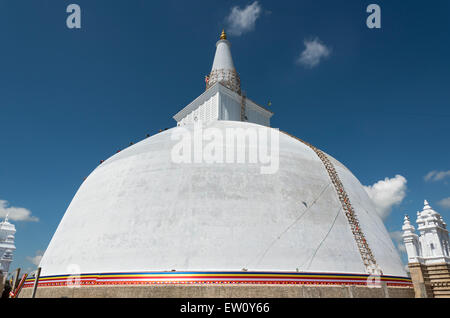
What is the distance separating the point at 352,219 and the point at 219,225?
6164mm

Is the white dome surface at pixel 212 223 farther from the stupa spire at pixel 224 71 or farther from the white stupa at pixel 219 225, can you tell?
the stupa spire at pixel 224 71

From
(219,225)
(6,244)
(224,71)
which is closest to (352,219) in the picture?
(219,225)

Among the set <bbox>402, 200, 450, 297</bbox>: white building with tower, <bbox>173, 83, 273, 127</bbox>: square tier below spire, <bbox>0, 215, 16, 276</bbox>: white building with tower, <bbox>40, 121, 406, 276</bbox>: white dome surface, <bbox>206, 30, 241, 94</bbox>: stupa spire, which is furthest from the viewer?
<bbox>206, 30, 241, 94</bbox>: stupa spire

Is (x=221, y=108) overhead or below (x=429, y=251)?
overhead

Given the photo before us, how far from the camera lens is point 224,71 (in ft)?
77.4

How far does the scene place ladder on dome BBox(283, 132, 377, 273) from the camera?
12.0 metres

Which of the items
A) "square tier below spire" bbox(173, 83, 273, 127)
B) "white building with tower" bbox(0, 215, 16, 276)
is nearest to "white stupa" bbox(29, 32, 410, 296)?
"square tier below spire" bbox(173, 83, 273, 127)

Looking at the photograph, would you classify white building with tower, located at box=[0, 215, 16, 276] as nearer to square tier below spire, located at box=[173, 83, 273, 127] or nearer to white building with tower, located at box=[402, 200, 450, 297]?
square tier below spire, located at box=[173, 83, 273, 127]

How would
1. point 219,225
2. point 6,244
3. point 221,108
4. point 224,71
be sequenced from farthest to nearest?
point 224,71 < point 6,244 < point 221,108 < point 219,225

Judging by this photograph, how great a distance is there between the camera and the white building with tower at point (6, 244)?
21844 mm

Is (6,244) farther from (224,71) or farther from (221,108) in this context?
(224,71)

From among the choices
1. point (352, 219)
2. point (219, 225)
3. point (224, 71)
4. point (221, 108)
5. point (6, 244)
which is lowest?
point (219, 225)

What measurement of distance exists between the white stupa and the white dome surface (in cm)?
4
